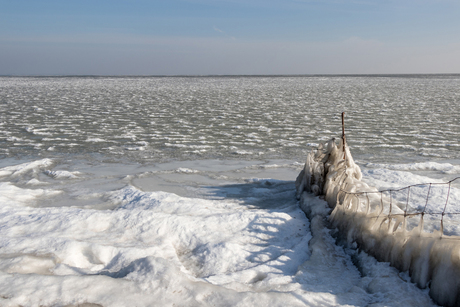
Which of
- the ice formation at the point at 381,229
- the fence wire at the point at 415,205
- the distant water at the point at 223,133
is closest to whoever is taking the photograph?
the ice formation at the point at 381,229

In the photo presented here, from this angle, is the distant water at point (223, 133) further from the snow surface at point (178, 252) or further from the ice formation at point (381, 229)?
the ice formation at point (381, 229)

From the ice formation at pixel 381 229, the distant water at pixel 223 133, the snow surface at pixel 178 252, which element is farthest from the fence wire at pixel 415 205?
the distant water at pixel 223 133

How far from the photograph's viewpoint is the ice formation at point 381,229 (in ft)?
6.26

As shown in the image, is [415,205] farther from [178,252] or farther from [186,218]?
[178,252]

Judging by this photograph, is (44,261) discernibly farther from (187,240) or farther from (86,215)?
(187,240)

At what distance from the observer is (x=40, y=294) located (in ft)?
5.98

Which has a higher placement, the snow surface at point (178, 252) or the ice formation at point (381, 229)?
the ice formation at point (381, 229)

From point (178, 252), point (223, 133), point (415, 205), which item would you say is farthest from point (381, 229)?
point (223, 133)

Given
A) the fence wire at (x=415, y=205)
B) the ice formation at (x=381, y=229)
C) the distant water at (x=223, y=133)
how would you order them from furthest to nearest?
1. the distant water at (x=223, y=133)
2. the fence wire at (x=415, y=205)
3. the ice formation at (x=381, y=229)

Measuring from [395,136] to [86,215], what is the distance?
697 cm

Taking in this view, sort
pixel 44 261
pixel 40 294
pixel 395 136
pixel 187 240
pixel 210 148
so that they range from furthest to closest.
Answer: pixel 395 136, pixel 210 148, pixel 187 240, pixel 44 261, pixel 40 294

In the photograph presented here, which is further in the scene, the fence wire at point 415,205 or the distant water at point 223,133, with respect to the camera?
the distant water at point 223,133

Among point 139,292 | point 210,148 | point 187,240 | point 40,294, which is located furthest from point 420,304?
point 210,148

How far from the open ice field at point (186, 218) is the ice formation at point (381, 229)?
10 cm
